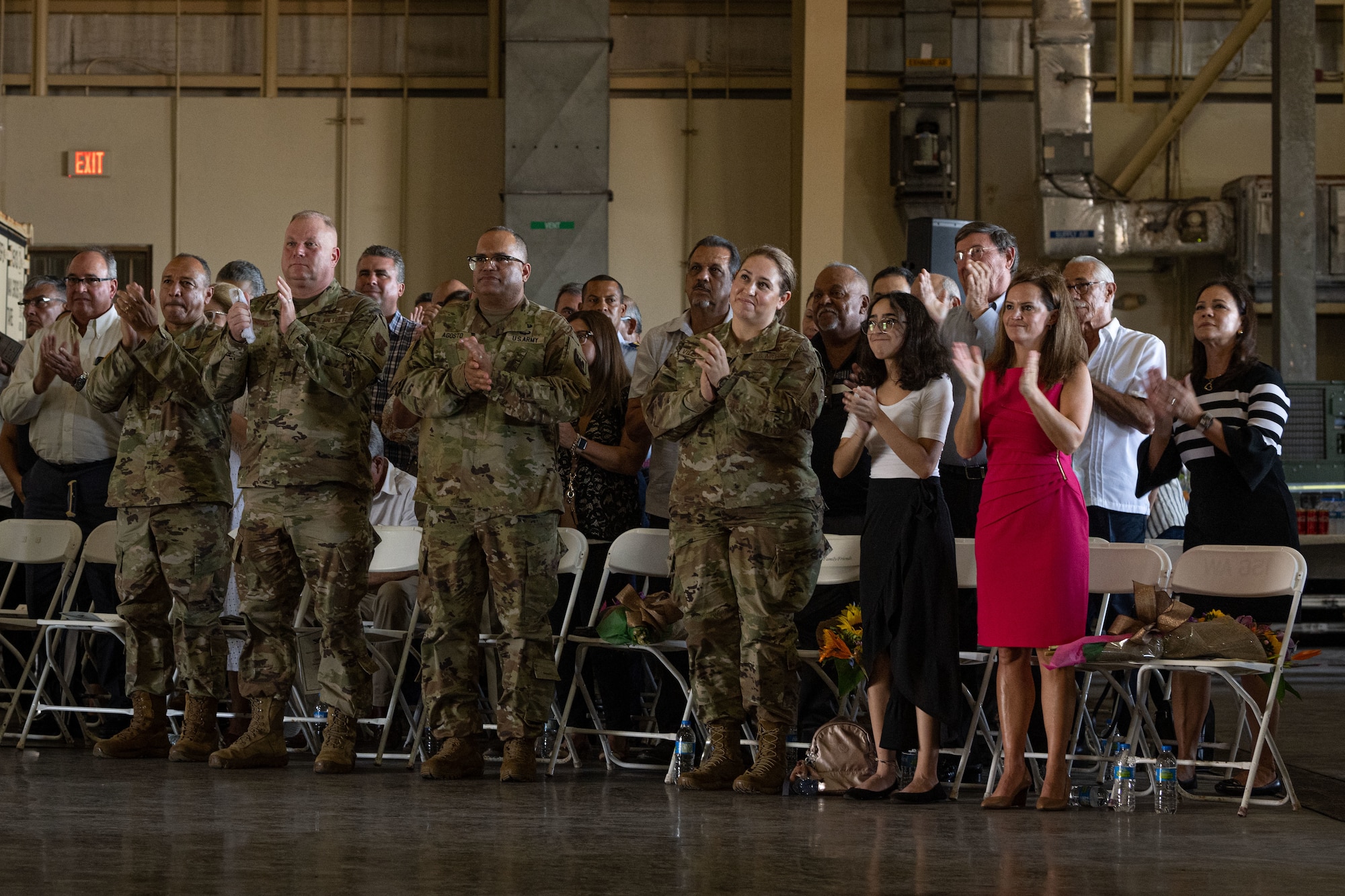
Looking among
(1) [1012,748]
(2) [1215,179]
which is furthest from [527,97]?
(1) [1012,748]

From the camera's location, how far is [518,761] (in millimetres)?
4414

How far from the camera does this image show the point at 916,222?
8703 mm

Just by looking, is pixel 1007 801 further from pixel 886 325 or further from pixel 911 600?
pixel 886 325

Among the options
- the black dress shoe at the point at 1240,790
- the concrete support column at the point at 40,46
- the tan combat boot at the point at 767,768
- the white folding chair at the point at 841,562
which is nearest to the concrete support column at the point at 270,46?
the concrete support column at the point at 40,46

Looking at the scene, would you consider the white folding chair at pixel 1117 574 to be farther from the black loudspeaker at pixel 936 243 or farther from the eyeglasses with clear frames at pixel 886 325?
the black loudspeaker at pixel 936 243

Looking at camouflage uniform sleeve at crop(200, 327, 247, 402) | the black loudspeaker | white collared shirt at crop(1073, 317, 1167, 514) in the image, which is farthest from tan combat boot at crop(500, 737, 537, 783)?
the black loudspeaker

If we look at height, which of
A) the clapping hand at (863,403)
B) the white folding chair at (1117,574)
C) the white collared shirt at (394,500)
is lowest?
the white folding chair at (1117,574)

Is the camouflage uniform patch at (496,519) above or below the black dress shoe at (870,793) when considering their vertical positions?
above

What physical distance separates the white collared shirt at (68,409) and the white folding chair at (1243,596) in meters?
3.86

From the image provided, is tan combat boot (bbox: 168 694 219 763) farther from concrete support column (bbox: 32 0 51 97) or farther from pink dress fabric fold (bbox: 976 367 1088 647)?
concrete support column (bbox: 32 0 51 97)

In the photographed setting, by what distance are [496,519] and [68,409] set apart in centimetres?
218

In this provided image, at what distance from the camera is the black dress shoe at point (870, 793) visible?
13.6ft

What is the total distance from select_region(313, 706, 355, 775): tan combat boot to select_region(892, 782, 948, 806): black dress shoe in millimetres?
1671

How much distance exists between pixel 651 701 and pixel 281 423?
2.13 metres
